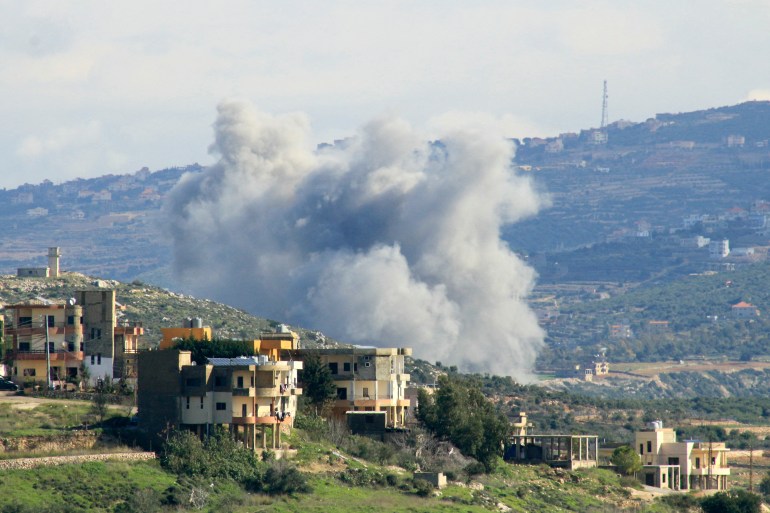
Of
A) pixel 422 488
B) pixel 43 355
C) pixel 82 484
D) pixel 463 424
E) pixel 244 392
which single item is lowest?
pixel 422 488

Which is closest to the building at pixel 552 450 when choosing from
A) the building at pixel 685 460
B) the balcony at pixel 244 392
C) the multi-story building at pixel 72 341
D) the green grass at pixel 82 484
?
the building at pixel 685 460

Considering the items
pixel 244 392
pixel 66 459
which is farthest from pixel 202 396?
pixel 66 459

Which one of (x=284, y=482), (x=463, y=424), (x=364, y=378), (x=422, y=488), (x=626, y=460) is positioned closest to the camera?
(x=284, y=482)

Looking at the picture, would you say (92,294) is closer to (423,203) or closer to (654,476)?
(654,476)

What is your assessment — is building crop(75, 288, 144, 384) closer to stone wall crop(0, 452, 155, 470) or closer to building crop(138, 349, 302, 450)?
building crop(138, 349, 302, 450)

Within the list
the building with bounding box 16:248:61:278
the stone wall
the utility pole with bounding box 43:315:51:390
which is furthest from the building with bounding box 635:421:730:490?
the building with bounding box 16:248:61:278

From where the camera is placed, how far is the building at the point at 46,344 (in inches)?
3462

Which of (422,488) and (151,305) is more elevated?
(151,305)

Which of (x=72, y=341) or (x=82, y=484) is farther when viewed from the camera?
(x=72, y=341)

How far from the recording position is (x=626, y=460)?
318 feet

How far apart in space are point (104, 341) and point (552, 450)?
71.2 ft

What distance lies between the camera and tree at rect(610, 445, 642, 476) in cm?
9656

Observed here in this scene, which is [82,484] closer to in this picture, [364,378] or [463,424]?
[463,424]

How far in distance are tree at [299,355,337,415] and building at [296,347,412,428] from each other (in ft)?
4.39
